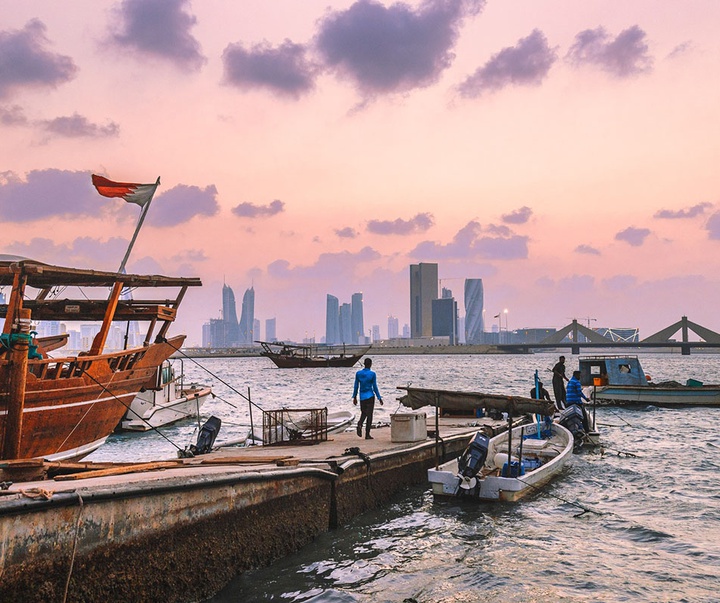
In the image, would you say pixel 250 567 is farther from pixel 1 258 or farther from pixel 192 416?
pixel 192 416

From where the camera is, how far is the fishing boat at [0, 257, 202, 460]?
12.5m

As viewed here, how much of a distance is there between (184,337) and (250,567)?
460 inches

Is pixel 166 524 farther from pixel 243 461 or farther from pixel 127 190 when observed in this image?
pixel 127 190

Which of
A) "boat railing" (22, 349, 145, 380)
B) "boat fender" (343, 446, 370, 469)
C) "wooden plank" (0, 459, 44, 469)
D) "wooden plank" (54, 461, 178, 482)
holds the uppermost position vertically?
"boat railing" (22, 349, 145, 380)

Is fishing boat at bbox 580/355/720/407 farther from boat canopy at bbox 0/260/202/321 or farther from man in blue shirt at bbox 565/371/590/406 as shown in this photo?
boat canopy at bbox 0/260/202/321

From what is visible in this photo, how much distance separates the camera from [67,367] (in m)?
15.1

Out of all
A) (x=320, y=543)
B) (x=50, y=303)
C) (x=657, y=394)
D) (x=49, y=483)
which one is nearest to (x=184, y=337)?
(x=50, y=303)

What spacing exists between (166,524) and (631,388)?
117 feet

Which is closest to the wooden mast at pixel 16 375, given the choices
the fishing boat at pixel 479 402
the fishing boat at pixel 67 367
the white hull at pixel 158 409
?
the fishing boat at pixel 67 367

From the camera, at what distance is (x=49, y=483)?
8.50 meters

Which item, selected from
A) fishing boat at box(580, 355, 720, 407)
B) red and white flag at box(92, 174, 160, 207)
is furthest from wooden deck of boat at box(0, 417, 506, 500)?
fishing boat at box(580, 355, 720, 407)

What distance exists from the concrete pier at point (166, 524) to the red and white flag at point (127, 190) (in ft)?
30.4

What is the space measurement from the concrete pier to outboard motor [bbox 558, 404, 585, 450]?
40.4 ft

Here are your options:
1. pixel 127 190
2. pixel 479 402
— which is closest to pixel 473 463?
pixel 479 402
